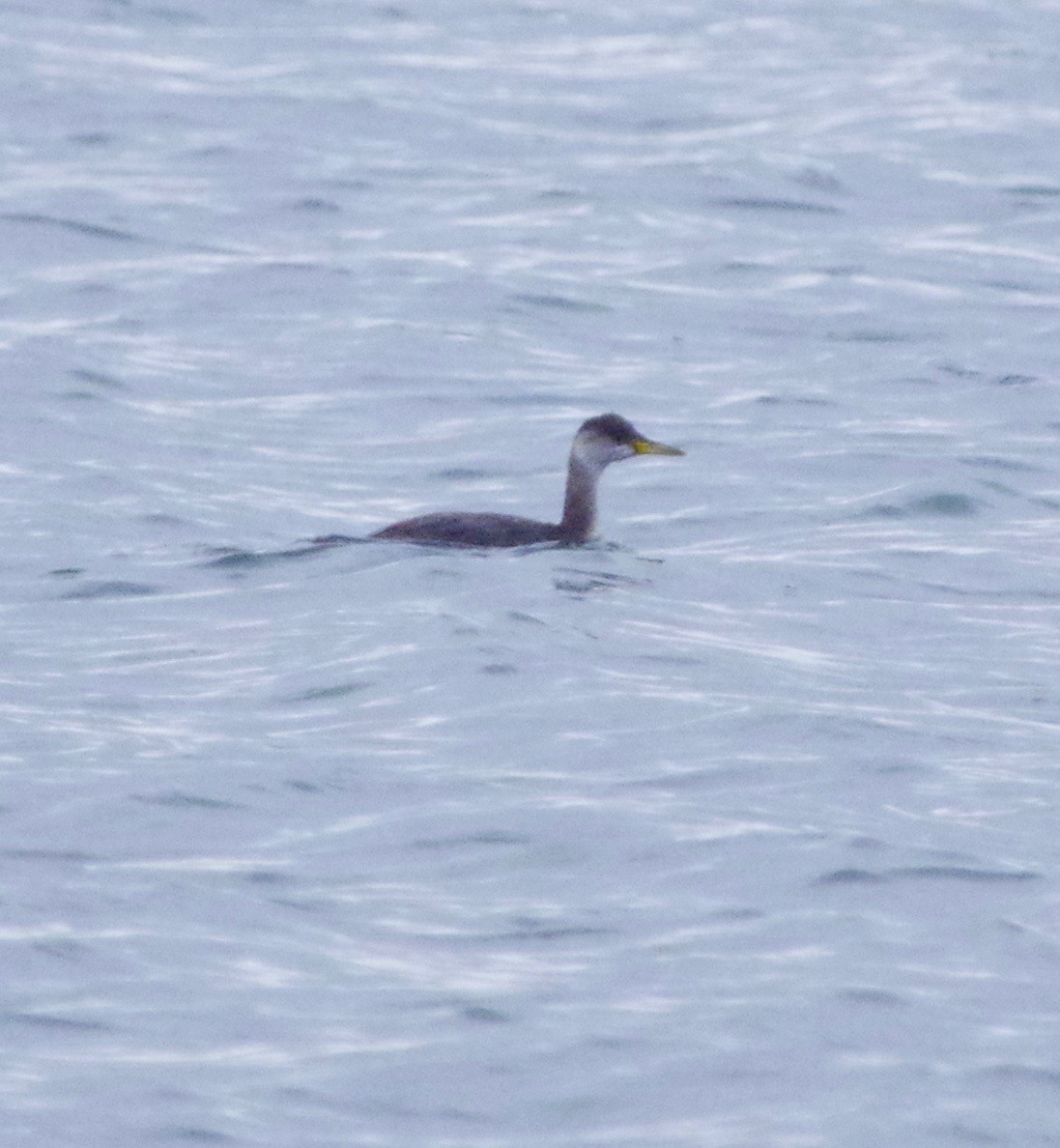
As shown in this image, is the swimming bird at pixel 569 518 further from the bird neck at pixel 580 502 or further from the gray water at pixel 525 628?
the gray water at pixel 525 628

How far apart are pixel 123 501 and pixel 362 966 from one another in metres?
7.11

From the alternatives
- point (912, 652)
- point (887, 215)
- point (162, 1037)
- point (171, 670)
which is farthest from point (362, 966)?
point (887, 215)

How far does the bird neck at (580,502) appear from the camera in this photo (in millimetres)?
13734

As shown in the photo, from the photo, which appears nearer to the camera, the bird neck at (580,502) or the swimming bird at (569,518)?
the swimming bird at (569,518)

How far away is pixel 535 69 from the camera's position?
28781 mm

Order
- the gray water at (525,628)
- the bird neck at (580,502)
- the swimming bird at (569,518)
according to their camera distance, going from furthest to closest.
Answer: the bird neck at (580,502) < the swimming bird at (569,518) < the gray water at (525,628)

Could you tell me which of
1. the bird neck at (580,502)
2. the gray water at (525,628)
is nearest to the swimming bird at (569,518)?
the bird neck at (580,502)

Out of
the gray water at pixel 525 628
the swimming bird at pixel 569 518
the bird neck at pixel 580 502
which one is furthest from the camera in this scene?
the bird neck at pixel 580 502

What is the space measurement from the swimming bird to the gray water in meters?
0.15

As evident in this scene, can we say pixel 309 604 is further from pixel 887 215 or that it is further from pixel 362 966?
pixel 887 215

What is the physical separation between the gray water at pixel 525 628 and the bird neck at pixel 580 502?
248 millimetres

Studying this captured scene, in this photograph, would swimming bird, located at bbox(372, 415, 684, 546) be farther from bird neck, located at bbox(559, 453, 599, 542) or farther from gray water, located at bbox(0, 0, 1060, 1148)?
gray water, located at bbox(0, 0, 1060, 1148)

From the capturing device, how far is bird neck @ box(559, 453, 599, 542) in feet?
45.1

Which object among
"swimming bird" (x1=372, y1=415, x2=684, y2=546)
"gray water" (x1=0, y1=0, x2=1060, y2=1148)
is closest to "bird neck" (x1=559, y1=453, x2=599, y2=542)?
"swimming bird" (x1=372, y1=415, x2=684, y2=546)
